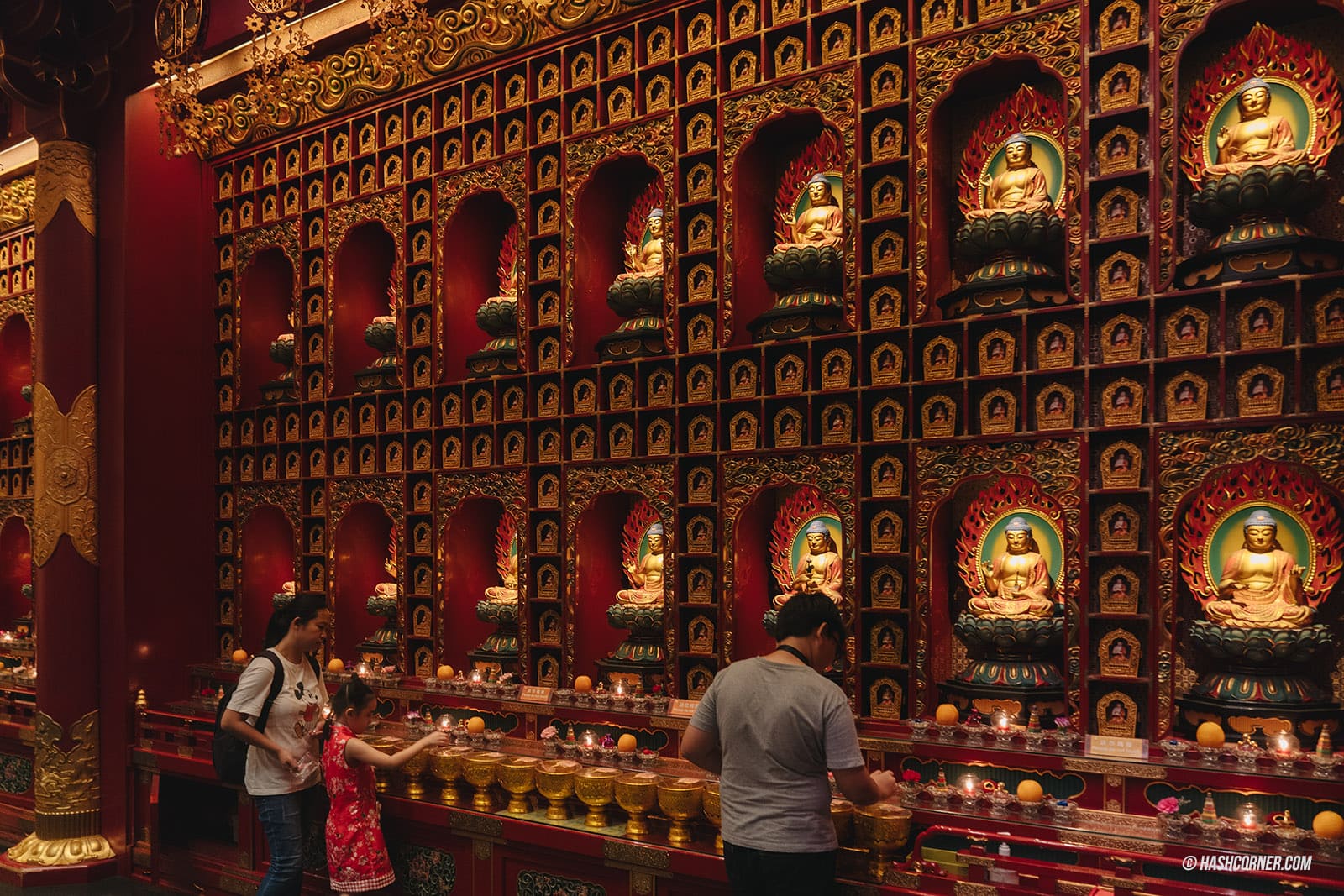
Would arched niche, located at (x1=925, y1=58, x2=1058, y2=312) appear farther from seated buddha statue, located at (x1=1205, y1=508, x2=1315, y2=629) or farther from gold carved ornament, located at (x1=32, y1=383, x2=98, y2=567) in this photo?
gold carved ornament, located at (x1=32, y1=383, x2=98, y2=567)

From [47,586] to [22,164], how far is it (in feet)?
11.1

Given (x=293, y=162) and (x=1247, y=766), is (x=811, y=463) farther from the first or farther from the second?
(x=293, y=162)

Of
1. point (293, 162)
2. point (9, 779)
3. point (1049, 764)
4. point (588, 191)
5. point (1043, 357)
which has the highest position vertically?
point (293, 162)

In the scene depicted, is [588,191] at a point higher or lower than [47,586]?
higher

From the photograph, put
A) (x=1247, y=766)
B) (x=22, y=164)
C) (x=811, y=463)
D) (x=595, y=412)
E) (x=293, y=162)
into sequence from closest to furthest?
(x=1247, y=766), (x=811, y=463), (x=595, y=412), (x=293, y=162), (x=22, y=164)

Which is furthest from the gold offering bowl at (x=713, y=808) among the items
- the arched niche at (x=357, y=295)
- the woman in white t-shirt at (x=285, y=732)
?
the arched niche at (x=357, y=295)

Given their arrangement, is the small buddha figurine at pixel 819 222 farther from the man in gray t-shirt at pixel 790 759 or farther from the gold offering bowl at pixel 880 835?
the gold offering bowl at pixel 880 835

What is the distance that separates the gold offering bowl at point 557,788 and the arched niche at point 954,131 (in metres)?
2.08

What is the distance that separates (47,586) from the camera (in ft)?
19.0

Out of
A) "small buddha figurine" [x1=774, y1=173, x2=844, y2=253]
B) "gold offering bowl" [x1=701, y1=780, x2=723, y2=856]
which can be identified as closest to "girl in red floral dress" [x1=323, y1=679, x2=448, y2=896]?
"gold offering bowl" [x1=701, y1=780, x2=723, y2=856]

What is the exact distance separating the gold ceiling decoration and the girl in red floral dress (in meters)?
2.51

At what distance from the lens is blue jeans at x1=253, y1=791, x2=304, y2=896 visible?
3779mm

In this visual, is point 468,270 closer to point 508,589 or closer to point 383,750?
point 508,589

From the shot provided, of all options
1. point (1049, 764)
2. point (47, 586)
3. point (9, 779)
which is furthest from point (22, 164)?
point (1049, 764)
